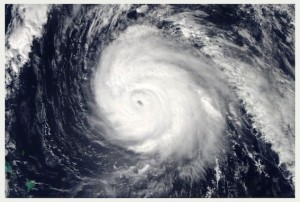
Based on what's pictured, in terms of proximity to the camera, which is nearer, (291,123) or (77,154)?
(291,123)

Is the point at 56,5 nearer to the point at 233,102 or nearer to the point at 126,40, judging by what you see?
the point at 126,40

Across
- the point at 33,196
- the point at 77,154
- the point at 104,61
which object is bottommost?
the point at 33,196

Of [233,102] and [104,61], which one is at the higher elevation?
[104,61]

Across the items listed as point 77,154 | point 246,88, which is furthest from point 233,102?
point 77,154

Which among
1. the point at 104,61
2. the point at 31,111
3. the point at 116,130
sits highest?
the point at 104,61

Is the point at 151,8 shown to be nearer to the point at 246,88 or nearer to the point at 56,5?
the point at 56,5

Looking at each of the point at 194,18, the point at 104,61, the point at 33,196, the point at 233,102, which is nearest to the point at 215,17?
the point at 194,18
